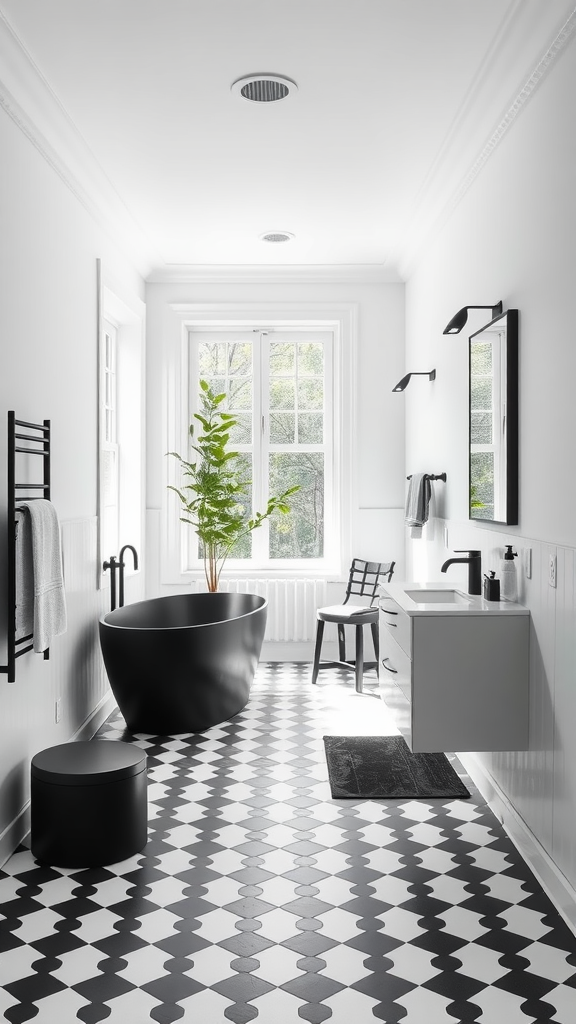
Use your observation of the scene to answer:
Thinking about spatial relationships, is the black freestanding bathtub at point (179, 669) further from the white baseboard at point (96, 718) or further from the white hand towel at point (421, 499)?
the white hand towel at point (421, 499)

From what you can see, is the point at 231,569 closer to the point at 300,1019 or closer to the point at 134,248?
the point at 134,248

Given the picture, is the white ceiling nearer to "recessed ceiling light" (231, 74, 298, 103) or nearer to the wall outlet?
"recessed ceiling light" (231, 74, 298, 103)

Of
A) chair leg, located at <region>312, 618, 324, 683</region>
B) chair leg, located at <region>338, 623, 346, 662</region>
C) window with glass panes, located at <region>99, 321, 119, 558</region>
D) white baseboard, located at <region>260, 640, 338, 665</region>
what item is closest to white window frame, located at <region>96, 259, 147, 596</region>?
window with glass panes, located at <region>99, 321, 119, 558</region>

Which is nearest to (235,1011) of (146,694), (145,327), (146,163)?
(146,694)

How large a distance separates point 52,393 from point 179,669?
1434mm

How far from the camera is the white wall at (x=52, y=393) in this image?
2986mm

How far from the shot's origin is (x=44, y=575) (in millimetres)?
2996

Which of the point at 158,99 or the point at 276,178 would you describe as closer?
the point at 158,99

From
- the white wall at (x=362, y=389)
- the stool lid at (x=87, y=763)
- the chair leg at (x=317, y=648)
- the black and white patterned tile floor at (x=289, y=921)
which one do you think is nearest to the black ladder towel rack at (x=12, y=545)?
the stool lid at (x=87, y=763)

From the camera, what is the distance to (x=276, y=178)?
13.3 feet

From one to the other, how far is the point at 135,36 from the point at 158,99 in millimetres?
457

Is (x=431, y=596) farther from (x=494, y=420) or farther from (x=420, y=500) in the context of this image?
(x=420, y=500)

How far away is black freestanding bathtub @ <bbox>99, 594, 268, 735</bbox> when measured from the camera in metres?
3.95

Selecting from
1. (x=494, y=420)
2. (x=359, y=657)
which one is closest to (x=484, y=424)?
(x=494, y=420)
